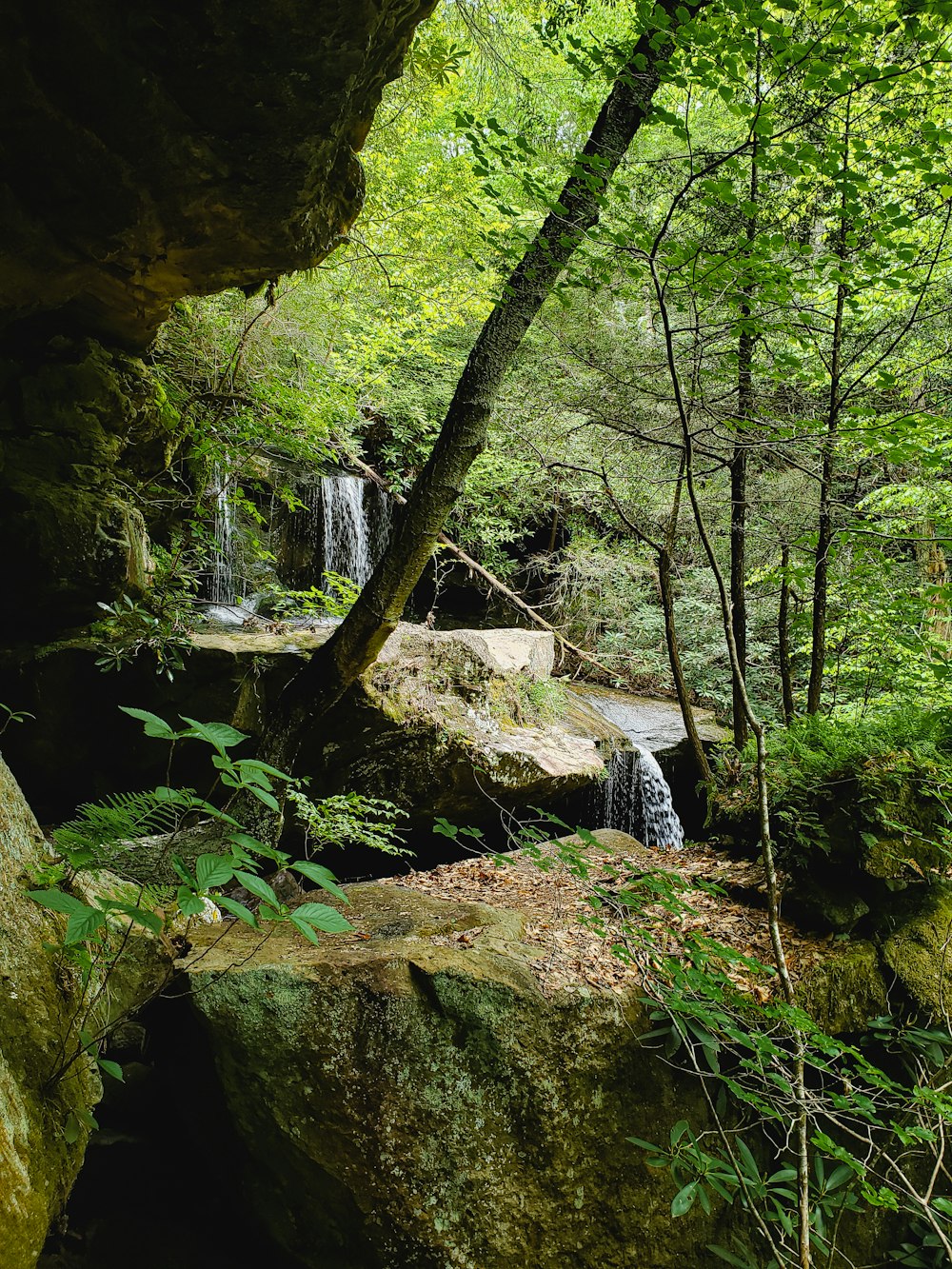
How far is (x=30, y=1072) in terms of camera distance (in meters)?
1.64

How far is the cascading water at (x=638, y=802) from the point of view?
26.7 feet

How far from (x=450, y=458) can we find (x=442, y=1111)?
3.83 m

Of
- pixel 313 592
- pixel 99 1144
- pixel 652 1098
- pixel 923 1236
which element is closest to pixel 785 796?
pixel 652 1098

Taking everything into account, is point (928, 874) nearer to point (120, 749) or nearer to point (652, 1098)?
point (652, 1098)

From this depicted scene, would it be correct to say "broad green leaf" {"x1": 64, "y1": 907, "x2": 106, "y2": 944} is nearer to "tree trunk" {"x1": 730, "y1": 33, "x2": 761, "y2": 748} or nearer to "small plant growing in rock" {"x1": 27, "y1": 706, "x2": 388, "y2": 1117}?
"small plant growing in rock" {"x1": 27, "y1": 706, "x2": 388, "y2": 1117}

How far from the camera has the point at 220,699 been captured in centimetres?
530

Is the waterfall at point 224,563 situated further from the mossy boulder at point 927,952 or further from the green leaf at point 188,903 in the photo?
the mossy boulder at point 927,952

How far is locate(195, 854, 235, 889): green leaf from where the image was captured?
1361 millimetres

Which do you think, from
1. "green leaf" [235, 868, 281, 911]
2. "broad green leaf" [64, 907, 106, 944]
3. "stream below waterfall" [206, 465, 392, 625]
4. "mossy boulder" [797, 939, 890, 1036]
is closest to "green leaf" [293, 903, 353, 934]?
"green leaf" [235, 868, 281, 911]

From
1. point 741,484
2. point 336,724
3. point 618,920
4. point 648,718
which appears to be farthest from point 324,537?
point 618,920

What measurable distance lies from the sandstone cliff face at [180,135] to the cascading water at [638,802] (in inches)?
273

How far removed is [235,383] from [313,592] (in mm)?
2052

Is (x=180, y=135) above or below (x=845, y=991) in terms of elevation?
above

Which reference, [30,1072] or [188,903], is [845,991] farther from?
[30,1072]
